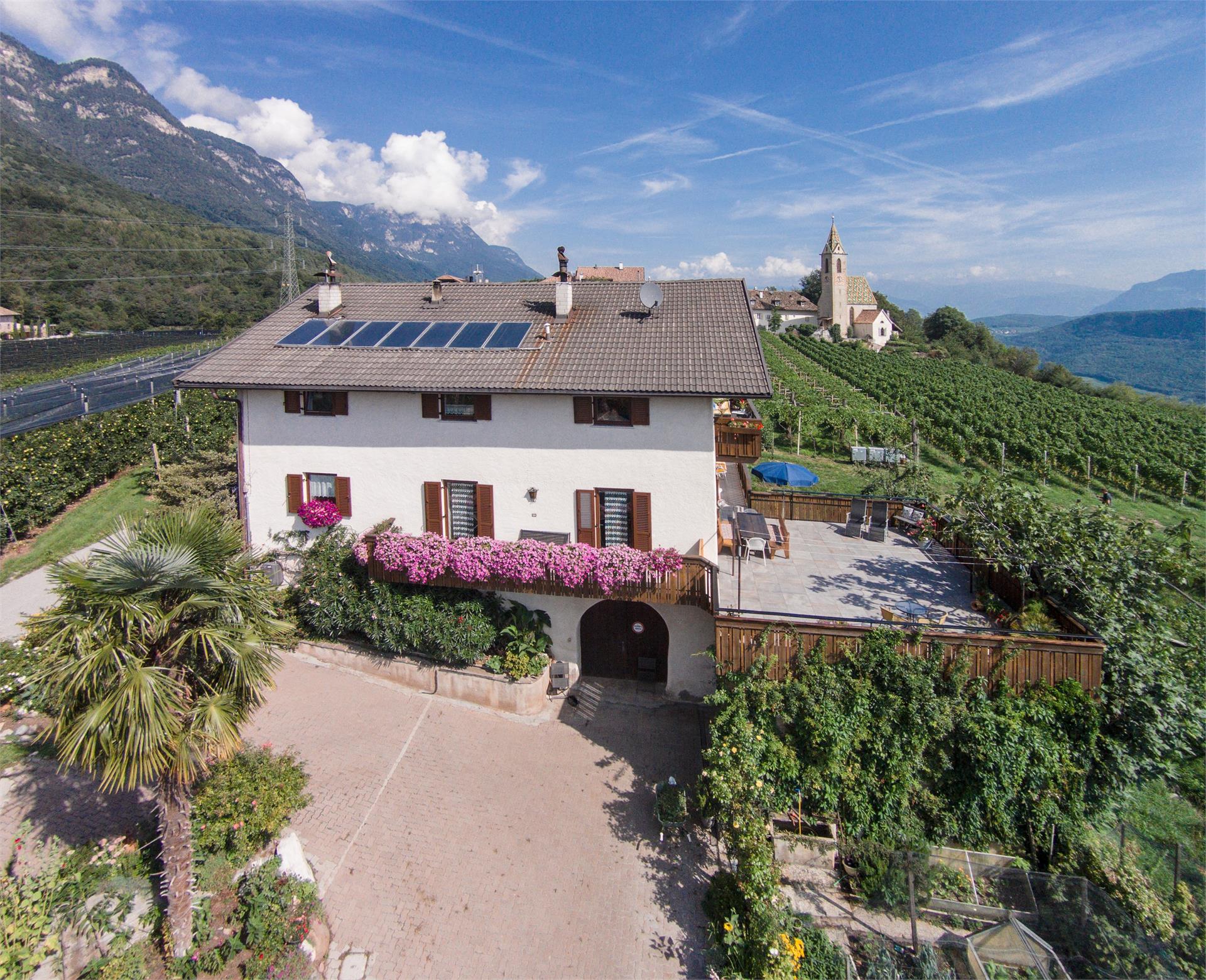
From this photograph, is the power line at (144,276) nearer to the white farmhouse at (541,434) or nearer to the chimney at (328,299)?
the chimney at (328,299)

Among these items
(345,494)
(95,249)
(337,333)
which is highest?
(95,249)

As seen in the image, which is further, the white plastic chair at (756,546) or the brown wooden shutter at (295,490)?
the brown wooden shutter at (295,490)

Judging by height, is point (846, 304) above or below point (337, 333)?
above

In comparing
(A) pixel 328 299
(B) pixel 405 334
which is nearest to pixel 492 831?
(B) pixel 405 334

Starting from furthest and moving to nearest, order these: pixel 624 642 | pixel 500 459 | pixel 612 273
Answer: pixel 612 273
pixel 624 642
pixel 500 459

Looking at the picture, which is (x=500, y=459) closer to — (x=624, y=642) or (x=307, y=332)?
(x=624, y=642)

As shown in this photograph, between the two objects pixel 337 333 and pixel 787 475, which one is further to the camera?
pixel 787 475

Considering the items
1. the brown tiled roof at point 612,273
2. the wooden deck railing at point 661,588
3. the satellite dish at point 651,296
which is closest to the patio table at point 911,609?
the wooden deck railing at point 661,588
